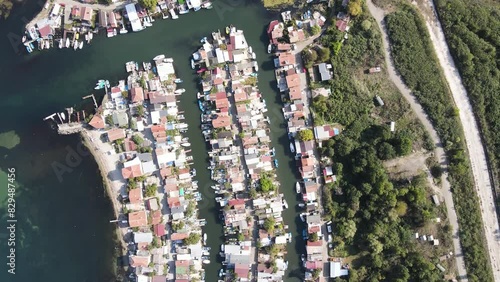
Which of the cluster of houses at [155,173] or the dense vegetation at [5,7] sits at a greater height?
the dense vegetation at [5,7]

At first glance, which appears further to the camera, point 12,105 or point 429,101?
point 12,105

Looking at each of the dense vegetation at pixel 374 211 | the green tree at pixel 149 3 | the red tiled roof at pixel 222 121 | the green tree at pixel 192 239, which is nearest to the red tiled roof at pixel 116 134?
the red tiled roof at pixel 222 121


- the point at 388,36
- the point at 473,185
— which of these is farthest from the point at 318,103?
the point at 473,185

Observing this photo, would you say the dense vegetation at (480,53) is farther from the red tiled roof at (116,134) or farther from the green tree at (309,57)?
the red tiled roof at (116,134)

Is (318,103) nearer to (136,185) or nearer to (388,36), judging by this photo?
(388,36)

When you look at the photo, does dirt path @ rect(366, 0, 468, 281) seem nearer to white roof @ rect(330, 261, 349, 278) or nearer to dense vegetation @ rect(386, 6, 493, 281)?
dense vegetation @ rect(386, 6, 493, 281)
